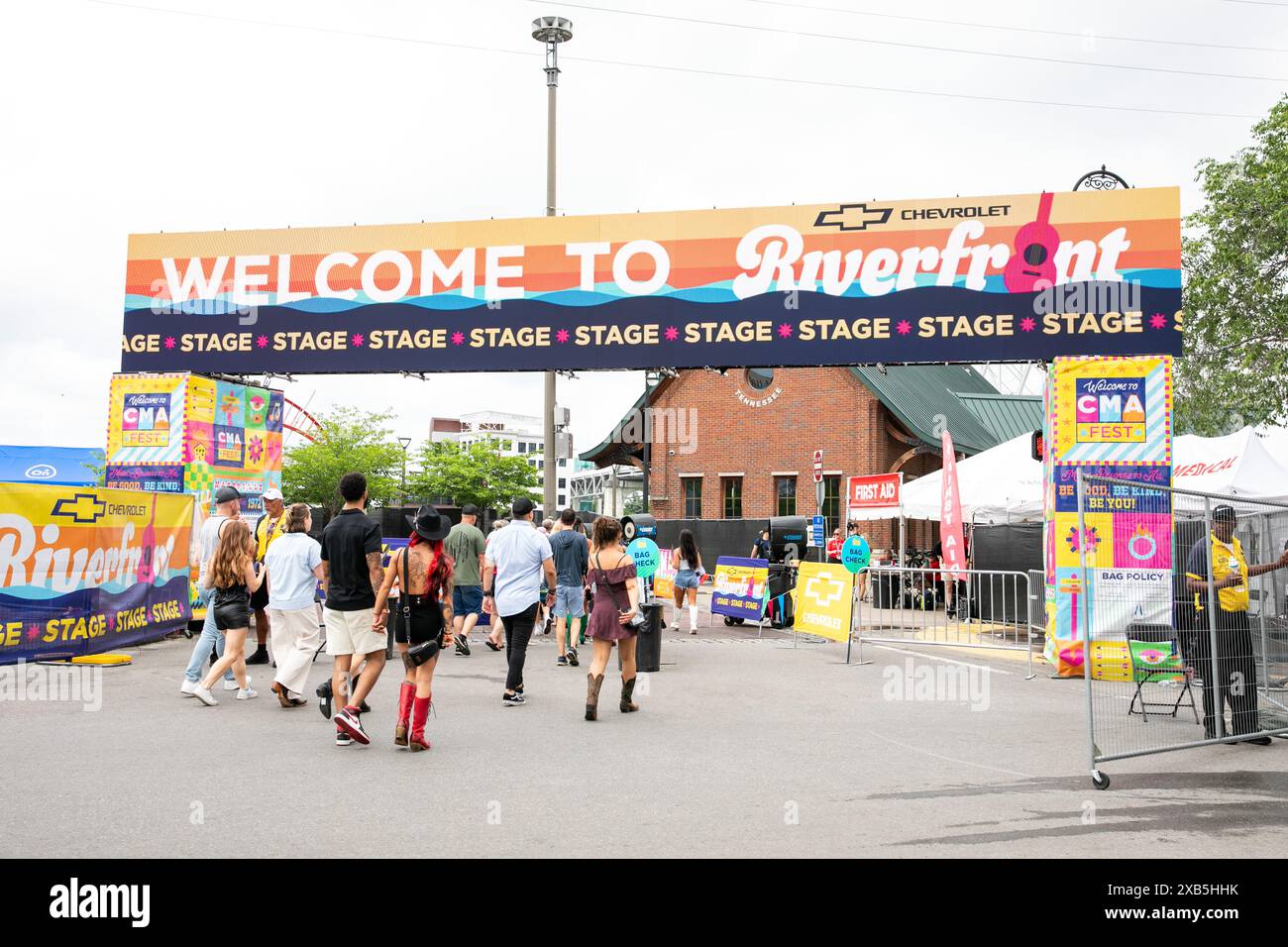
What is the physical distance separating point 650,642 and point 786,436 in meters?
23.9

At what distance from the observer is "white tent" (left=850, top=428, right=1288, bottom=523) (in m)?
16.3

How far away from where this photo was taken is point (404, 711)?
7668mm

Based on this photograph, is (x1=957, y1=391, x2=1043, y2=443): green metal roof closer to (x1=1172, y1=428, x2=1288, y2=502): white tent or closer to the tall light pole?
(x1=1172, y1=428, x2=1288, y2=502): white tent

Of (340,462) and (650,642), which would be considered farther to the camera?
(340,462)

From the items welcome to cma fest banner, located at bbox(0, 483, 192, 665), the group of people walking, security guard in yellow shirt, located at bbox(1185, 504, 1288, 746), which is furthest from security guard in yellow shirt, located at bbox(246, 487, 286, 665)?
security guard in yellow shirt, located at bbox(1185, 504, 1288, 746)

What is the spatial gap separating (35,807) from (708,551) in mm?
28260

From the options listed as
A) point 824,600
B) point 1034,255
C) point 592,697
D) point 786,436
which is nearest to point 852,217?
point 1034,255

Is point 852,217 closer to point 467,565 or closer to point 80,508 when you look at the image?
point 467,565

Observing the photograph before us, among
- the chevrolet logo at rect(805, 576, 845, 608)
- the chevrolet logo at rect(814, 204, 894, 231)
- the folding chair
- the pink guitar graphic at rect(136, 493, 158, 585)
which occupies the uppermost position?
the chevrolet logo at rect(814, 204, 894, 231)

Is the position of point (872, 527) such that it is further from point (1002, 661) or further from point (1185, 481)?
point (1002, 661)

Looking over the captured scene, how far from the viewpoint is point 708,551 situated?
3353cm

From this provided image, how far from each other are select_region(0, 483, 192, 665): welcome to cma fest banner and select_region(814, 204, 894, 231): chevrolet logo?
32.4 ft

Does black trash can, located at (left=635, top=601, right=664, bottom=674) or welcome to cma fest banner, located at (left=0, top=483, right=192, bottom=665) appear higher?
welcome to cma fest banner, located at (left=0, top=483, right=192, bottom=665)
